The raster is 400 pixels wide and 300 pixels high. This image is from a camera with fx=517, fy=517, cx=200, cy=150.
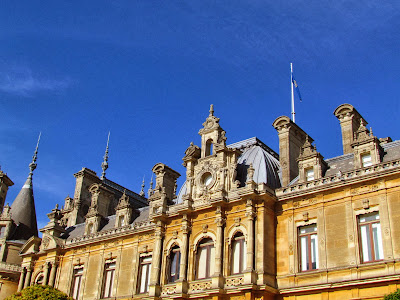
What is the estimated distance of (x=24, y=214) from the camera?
44781 millimetres

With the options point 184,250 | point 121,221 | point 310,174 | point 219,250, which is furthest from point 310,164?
point 121,221

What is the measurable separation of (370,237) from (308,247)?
3.17m

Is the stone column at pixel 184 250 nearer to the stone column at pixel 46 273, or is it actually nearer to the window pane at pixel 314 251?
the window pane at pixel 314 251

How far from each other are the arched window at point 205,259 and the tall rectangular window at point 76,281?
35.8ft

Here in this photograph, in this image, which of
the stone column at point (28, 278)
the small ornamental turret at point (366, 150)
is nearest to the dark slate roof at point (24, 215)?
the stone column at point (28, 278)

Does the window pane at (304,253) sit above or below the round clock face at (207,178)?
below

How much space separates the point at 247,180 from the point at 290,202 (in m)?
2.56

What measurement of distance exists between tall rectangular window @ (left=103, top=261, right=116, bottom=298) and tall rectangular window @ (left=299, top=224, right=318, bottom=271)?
1338 cm

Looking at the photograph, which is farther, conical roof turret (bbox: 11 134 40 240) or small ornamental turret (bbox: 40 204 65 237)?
conical roof turret (bbox: 11 134 40 240)

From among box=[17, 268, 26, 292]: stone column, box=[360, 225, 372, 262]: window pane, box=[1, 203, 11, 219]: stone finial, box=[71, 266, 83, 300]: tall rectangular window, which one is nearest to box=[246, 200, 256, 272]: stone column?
box=[360, 225, 372, 262]: window pane

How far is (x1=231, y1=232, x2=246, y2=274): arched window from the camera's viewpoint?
2633 centimetres

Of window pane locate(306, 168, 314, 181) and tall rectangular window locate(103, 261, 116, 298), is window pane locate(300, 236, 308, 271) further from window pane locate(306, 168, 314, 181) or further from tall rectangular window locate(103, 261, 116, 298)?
tall rectangular window locate(103, 261, 116, 298)

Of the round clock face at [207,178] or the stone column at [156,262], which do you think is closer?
the stone column at [156,262]

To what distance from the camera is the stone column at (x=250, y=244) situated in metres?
24.6
